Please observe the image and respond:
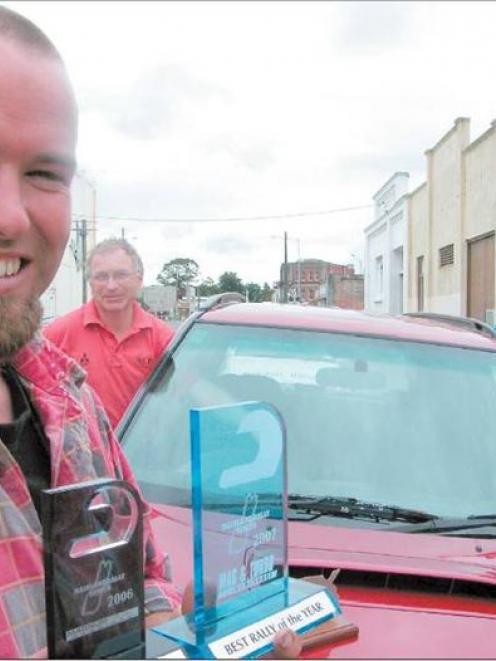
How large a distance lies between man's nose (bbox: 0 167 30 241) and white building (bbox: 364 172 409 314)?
26.4 metres

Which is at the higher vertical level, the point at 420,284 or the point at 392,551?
the point at 420,284

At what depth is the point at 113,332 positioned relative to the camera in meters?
3.93

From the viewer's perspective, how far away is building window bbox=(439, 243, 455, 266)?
71.3 ft

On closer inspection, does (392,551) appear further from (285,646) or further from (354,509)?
(285,646)

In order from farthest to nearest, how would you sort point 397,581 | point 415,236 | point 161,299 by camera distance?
point 415,236, point 161,299, point 397,581

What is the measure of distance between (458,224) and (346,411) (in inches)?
750

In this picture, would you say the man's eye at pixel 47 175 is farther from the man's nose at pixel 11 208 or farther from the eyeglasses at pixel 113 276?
the eyeglasses at pixel 113 276

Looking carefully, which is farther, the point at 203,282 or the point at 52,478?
the point at 203,282

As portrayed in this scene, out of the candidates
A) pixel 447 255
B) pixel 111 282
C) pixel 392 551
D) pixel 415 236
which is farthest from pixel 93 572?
pixel 415 236

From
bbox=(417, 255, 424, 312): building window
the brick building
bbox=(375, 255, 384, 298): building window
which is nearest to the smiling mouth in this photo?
bbox=(417, 255, 424, 312): building window

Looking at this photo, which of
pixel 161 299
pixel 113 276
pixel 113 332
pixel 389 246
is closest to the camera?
pixel 113 332

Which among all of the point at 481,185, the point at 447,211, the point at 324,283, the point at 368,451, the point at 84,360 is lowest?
the point at 368,451

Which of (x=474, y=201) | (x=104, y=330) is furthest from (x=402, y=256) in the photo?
(x=104, y=330)

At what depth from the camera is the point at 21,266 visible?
4.10 ft
